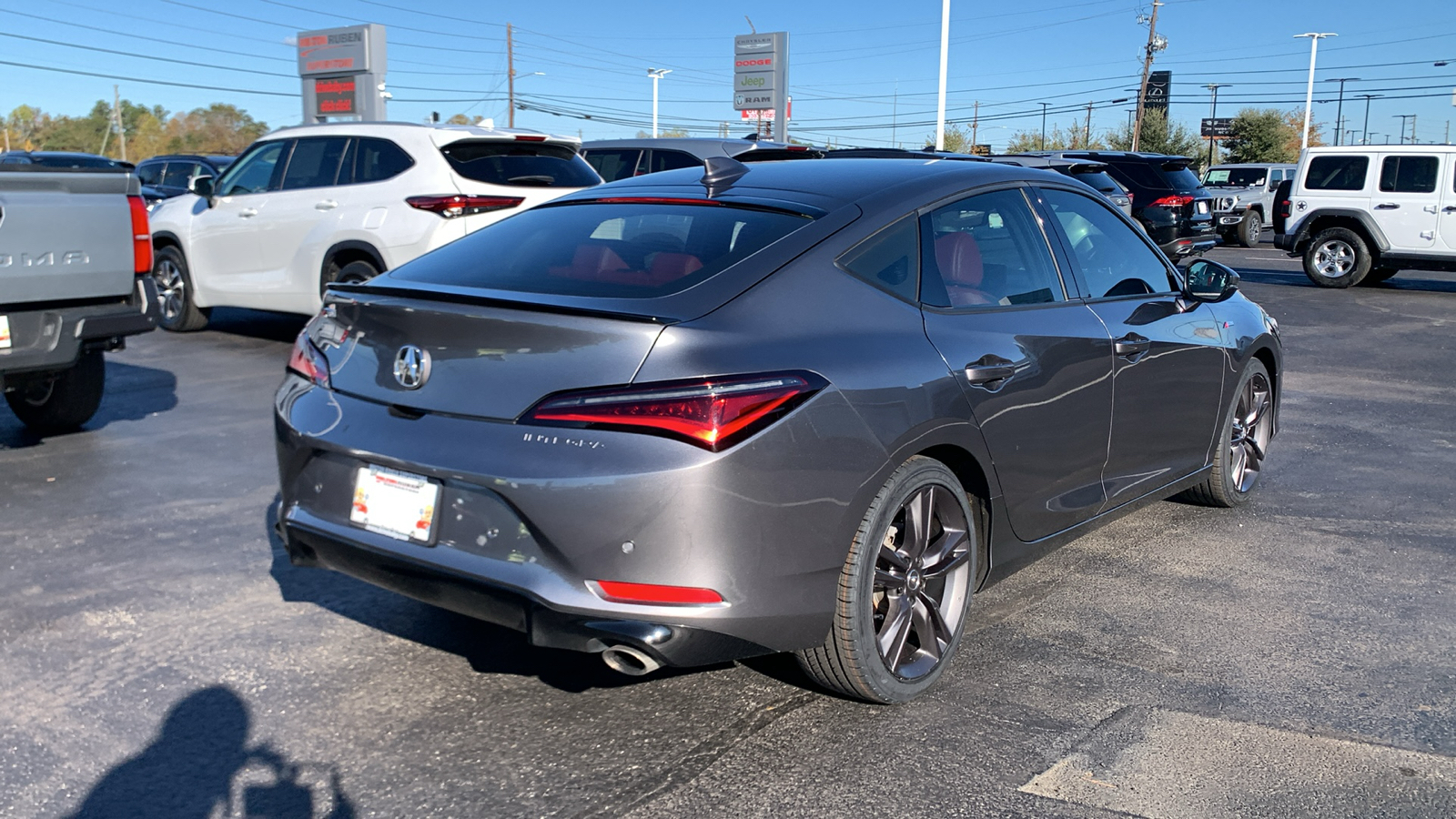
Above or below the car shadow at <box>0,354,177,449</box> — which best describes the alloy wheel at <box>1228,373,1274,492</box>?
above

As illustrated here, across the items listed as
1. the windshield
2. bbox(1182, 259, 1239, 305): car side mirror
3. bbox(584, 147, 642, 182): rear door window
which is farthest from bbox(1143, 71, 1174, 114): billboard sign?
bbox(1182, 259, 1239, 305): car side mirror

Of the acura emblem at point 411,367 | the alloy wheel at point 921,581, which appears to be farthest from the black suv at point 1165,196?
the acura emblem at point 411,367

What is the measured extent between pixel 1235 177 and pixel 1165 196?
55.8 ft

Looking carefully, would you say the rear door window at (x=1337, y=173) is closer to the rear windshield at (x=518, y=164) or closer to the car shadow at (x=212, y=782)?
the rear windshield at (x=518, y=164)

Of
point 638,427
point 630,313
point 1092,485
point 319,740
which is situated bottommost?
point 319,740

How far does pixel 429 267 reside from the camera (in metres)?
3.79

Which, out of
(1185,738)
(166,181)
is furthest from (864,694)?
(166,181)

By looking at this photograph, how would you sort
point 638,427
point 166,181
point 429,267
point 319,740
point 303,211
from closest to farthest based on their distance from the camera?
point 638,427
point 319,740
point 429,267
point 303,211
point 166,181

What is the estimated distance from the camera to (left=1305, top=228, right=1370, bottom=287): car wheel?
1831 cm

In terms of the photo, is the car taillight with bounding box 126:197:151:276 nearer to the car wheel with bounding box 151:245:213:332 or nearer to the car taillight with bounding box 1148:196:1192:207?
the car wheel with bounding box 151:245:213:332

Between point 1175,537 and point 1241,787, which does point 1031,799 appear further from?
point 1175,537

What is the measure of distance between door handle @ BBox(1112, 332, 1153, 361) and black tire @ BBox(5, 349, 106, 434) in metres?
5.37

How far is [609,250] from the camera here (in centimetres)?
364

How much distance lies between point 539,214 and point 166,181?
2102 cm
